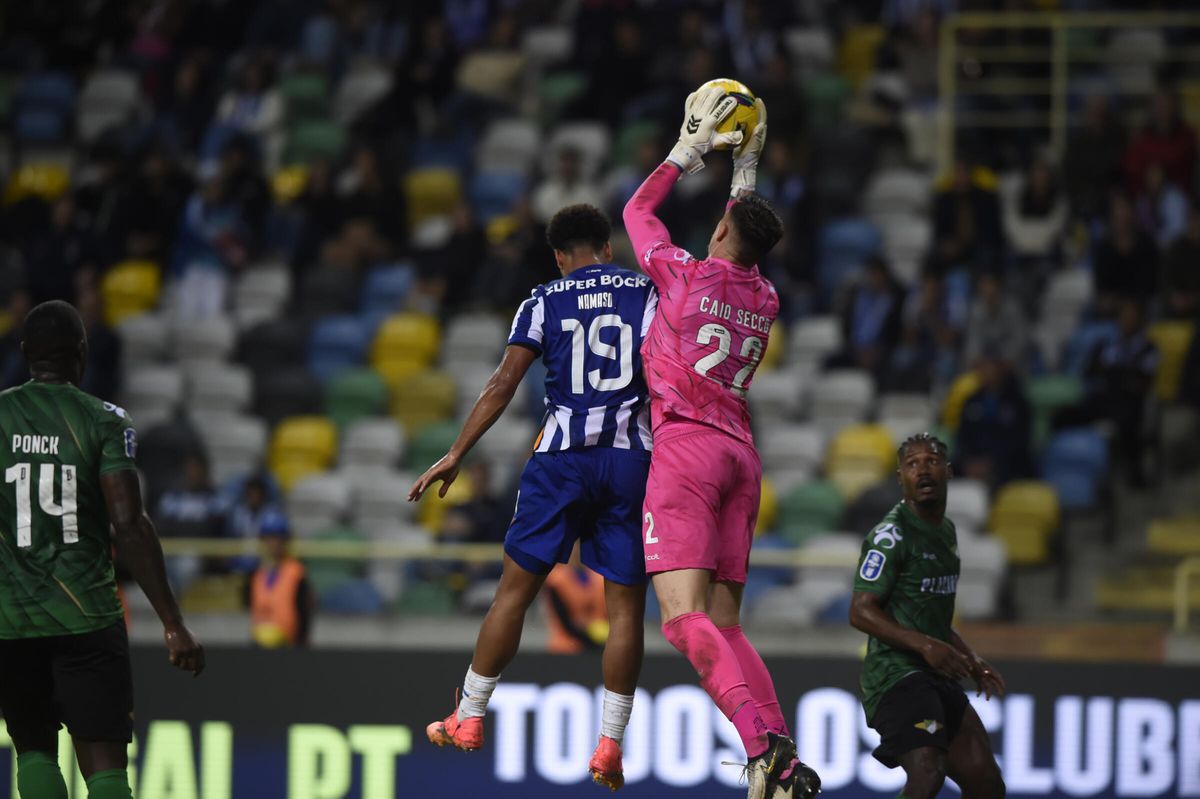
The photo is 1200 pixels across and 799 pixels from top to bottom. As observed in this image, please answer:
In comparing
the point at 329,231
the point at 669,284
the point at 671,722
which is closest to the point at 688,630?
the point at 669,284

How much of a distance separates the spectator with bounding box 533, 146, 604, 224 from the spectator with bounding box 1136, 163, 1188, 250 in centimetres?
482

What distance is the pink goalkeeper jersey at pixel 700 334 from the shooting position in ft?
25.0

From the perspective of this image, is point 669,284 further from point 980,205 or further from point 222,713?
point 980,205

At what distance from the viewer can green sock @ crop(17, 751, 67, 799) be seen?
289 inches

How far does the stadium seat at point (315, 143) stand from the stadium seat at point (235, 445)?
412 centimetres

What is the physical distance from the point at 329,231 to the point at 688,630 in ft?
36.9

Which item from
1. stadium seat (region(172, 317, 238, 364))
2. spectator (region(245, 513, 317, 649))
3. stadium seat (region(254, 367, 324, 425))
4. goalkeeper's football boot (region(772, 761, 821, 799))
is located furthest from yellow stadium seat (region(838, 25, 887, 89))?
goalkeeper's football boot (region(772, 761, 821, 799))

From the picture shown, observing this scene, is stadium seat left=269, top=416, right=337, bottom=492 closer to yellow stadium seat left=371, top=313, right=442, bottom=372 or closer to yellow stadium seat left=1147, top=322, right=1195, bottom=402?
yellow stadium seat left=371, top=313, right=442, bottom=372

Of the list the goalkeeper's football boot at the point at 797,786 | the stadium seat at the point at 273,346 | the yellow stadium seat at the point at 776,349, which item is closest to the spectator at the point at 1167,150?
the yellow stadium seat at the point at 776,349

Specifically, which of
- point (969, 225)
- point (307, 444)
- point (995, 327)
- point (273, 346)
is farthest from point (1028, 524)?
point (273, 346)

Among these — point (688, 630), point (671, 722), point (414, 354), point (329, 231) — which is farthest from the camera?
point (329, 231)

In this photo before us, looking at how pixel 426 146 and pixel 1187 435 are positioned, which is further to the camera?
pixel 426 146

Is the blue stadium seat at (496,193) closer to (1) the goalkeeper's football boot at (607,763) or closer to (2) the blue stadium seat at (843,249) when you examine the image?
(2) the blue stadium seat at (843,249)

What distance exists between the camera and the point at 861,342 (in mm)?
15664
